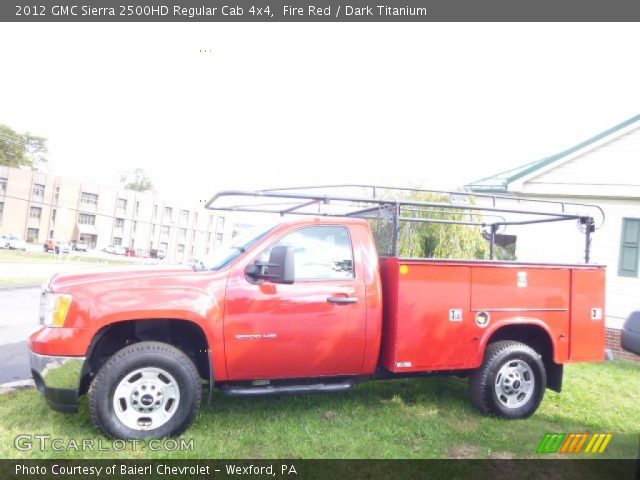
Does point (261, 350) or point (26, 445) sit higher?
point (261, 350)

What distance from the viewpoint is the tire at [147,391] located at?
4062 millimetres

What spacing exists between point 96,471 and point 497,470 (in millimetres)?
3079

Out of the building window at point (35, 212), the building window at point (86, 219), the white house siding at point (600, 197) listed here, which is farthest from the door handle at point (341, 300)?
the building window at point (86, 219)

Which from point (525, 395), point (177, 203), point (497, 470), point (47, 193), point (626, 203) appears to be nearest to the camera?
point (497, 470)

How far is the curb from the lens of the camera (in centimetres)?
542

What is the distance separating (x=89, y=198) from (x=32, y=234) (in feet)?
31.0

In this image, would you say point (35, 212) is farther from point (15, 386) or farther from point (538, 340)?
point (538, 340)

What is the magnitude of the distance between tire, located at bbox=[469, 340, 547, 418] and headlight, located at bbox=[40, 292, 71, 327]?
3948 millimetres

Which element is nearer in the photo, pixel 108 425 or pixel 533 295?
pixel 108 425

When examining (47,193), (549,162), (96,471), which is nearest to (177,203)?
(47,193)

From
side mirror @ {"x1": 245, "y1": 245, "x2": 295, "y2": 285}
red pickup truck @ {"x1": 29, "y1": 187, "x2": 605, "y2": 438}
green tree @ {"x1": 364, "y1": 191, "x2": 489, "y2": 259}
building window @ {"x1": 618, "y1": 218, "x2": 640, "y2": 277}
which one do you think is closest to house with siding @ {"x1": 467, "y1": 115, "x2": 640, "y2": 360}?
building window @ {"x1": 618, "y1": 218, "x2": 640, "y2": 277}

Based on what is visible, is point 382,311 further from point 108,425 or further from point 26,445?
point 26,445

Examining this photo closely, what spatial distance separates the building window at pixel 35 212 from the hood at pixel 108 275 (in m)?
74.9

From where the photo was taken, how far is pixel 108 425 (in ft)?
13.3
